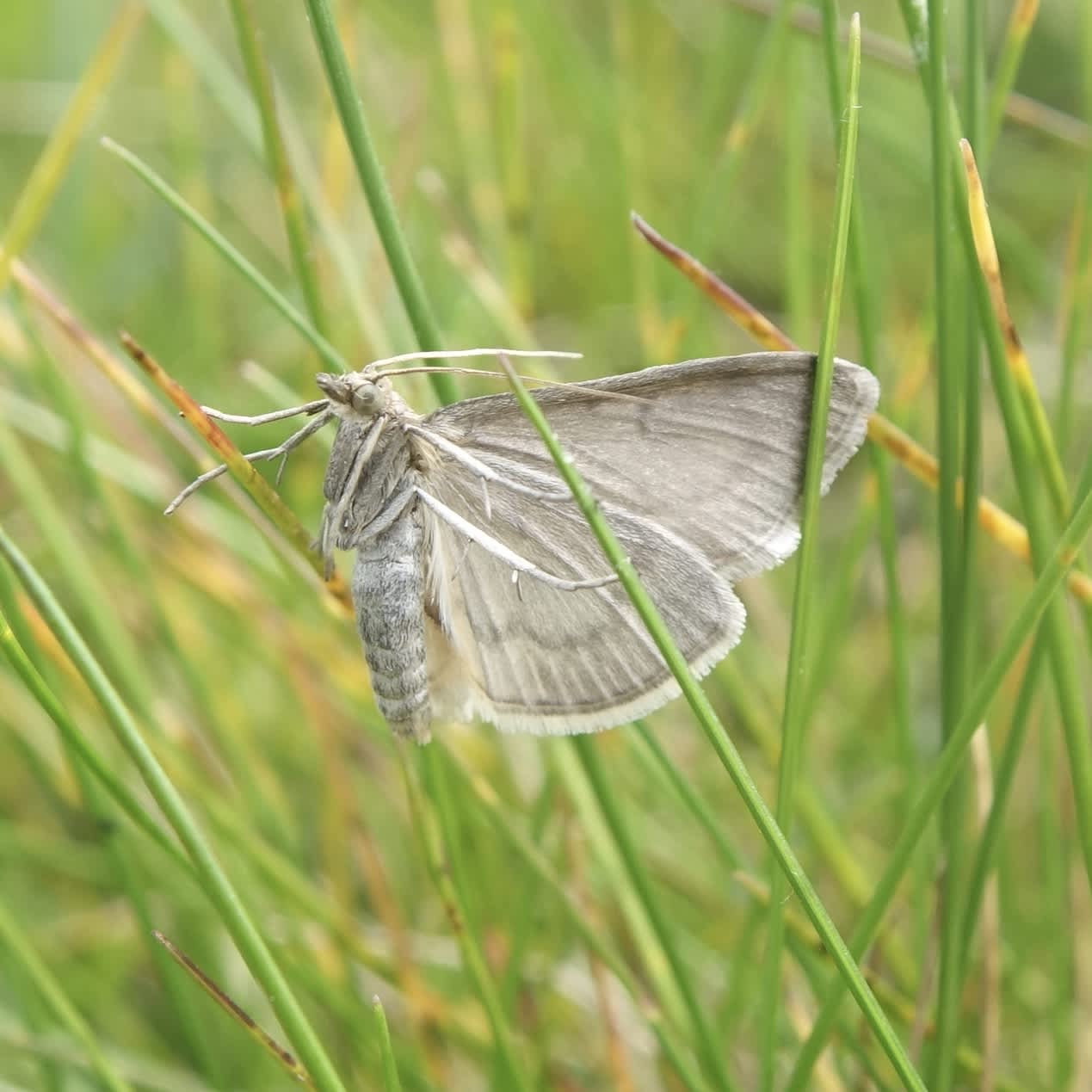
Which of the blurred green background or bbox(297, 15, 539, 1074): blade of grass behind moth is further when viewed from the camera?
the blurred green background

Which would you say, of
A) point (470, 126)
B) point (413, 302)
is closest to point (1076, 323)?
point (413, 302)

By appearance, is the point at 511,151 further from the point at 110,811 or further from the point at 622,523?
the point at 110,811

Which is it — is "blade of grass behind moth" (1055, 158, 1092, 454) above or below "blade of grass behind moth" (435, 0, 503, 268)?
below

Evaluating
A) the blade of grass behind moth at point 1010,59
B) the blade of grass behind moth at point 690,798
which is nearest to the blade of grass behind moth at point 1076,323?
the blade of grass behind moth at point 1010,59

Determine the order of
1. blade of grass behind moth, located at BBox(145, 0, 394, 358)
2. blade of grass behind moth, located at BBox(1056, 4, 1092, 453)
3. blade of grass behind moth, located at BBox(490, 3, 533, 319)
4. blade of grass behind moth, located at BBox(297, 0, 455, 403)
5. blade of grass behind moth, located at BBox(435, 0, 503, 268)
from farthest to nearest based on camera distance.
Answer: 1. blade of grass behind moth, located at BBox(435, 0, 503, 268)
2. blade of grass behind moth, located at BBox(490, 3, 533, 319)
3. blade of grass behind moth, located at BBox(145, 0, 394, 358)
4. blade of grass behind moth, located at BBox(1056, 4, 1092, 453)
5. blade of grass behind moth, located at BBox(297, 0, 455, 403)

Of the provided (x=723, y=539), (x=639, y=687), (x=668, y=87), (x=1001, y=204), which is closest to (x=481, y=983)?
(x=639, y=687)

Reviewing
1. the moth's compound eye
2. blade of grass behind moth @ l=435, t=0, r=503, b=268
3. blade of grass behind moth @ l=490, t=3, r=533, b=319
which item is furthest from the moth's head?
blade of grass behind moth @ l=435, t=0, r=503, b=268

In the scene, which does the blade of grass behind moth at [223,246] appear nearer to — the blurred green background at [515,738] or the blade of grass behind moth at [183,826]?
the blurred green background at [515,738]

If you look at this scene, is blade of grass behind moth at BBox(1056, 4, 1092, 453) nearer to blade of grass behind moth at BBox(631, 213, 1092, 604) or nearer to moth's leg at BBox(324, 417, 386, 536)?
blade of grass behind moth at BBox(631, 213, 1092, 604)

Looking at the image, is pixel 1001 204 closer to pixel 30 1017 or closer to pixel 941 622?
pixel 941 622
